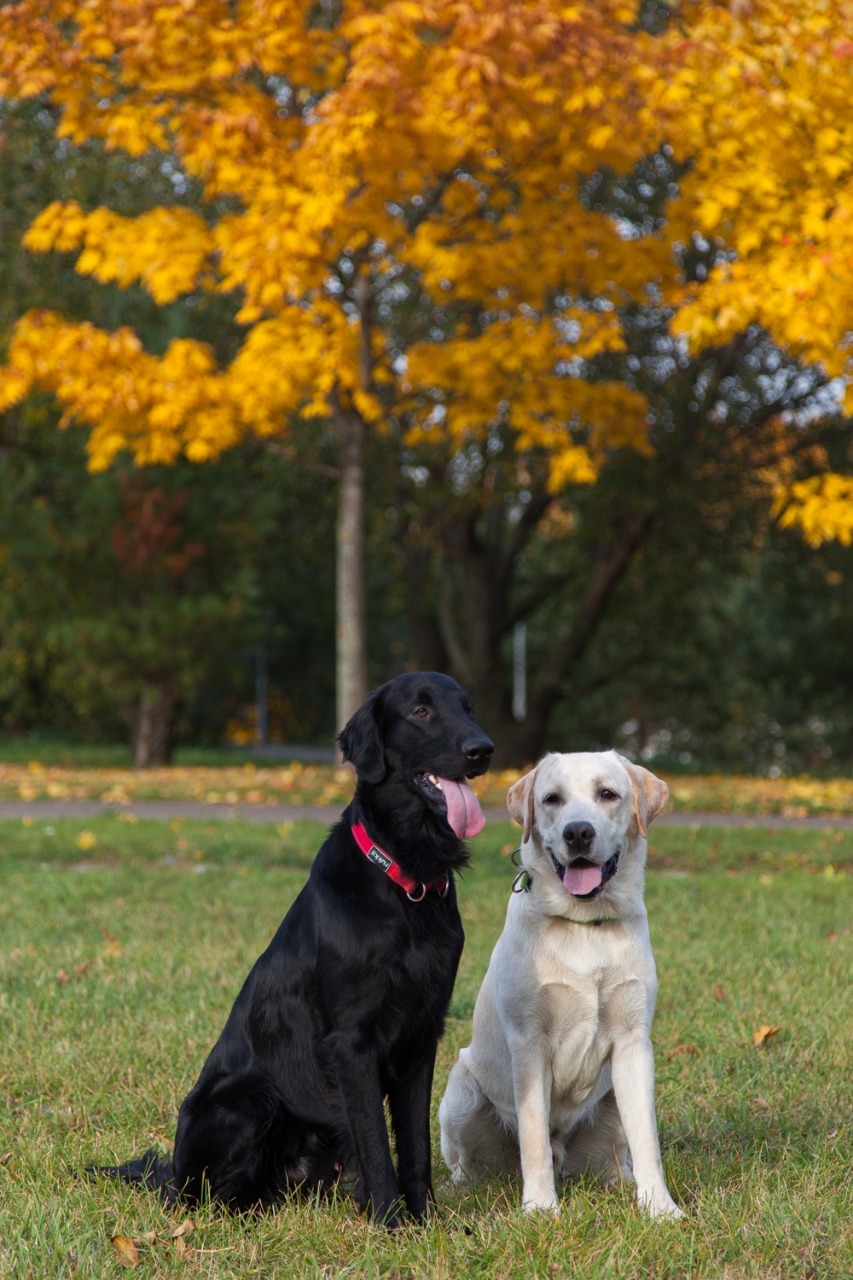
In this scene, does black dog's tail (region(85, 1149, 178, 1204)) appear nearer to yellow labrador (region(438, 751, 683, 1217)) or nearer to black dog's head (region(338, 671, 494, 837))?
yellow labrador (region(438, 751, 683, 1217))

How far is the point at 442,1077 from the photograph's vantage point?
459 centimetres

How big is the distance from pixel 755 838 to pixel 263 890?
14.2ft

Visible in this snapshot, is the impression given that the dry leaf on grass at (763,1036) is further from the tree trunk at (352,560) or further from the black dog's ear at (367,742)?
the tree trunk at (352,560)

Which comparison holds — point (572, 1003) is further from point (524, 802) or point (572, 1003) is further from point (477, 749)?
point (477, 749)

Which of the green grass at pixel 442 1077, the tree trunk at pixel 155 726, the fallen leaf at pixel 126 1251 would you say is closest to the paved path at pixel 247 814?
the green grass at pixel 442 1077

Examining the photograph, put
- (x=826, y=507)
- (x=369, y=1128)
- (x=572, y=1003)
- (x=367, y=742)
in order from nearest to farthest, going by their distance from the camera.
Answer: (x=369, y=1128)
(x=572, y=1003)
(x=367, y=742)
(x=826, y=507)

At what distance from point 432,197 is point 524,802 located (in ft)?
33.0

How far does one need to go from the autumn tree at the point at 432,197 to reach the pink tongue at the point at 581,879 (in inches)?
258

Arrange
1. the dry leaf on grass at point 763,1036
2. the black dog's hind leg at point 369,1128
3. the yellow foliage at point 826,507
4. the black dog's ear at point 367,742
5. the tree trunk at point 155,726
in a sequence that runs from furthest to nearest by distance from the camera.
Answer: the tree trunk at point 155,726
the yellow foliage at point 826,507
the dry leaf on grass at point 763,1036
the black dog's ear at point 367,742
the black dog's hind leg at point 369,1128

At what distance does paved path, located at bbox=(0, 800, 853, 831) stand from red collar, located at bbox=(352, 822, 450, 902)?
25.2 ft

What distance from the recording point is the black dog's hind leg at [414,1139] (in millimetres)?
3340

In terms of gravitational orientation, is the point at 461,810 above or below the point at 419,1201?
above

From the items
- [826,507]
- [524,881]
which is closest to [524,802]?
[524,881]

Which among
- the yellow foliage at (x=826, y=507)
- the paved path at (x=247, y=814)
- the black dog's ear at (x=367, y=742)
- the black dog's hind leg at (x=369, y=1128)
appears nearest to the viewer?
the black dog's hind leg at (x=369, y=1128)
